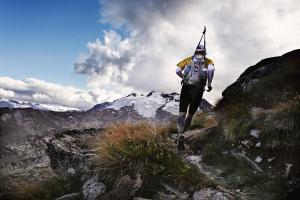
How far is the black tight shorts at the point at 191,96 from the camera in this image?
43.0 ft

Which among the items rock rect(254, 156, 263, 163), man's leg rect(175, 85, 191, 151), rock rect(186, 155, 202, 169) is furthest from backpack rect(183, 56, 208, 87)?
rock rect(254, 156, 263, 163)

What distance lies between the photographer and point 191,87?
1312 centimetres

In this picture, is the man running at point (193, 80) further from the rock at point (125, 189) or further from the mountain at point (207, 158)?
the rock at point (125, 189)

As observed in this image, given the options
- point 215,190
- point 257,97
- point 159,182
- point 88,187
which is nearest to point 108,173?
point 88,187

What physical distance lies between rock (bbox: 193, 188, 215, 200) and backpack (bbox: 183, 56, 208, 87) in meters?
4.02

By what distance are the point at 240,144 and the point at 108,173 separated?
4.09 metres

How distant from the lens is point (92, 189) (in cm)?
1070

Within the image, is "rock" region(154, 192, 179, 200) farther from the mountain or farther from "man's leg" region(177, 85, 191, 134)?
"man's leg" region(177, 85, 191, 134)

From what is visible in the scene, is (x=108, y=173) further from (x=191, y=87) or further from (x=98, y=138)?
(x=191, y=87)

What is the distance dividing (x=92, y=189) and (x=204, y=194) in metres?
2.92

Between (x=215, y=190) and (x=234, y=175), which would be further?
(x=234, y=175)

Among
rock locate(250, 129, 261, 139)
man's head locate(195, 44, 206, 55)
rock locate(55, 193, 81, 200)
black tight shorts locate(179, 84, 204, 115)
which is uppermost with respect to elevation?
man's head locate(195, 44, 206, 55)

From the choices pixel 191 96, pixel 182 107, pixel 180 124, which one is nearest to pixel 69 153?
pixel 180 124

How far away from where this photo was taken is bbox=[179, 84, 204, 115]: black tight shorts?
1311 cm
